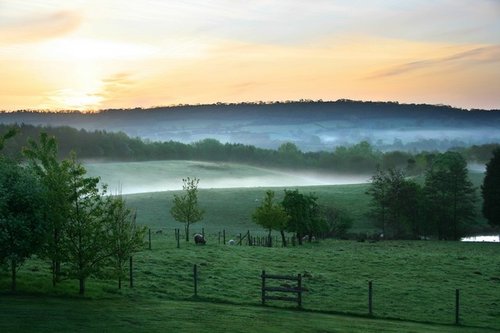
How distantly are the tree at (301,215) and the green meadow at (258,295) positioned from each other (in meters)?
12.9

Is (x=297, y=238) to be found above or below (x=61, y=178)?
below

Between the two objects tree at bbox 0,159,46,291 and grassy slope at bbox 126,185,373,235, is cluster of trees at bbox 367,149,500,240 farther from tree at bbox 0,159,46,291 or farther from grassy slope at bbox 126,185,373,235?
tree at bbox 0,159,46,291

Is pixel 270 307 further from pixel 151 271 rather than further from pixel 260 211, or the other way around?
pixel 260 211

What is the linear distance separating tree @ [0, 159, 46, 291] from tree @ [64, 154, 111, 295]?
6.35 ft

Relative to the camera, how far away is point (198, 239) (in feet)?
225

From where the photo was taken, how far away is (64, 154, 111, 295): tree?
37438 millimetres

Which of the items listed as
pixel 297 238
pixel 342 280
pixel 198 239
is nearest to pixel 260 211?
pixel 297 238

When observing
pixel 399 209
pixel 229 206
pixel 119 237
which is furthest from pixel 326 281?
pixel 229 206

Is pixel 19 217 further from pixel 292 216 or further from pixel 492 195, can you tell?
pixel 492 195

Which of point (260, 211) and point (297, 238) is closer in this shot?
point (260, 211)

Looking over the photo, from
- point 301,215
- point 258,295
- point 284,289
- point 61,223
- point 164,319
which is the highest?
point 61,223

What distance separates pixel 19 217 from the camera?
35.2 meters

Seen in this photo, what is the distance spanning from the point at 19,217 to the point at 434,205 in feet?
287

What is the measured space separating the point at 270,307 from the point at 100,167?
530 ft
